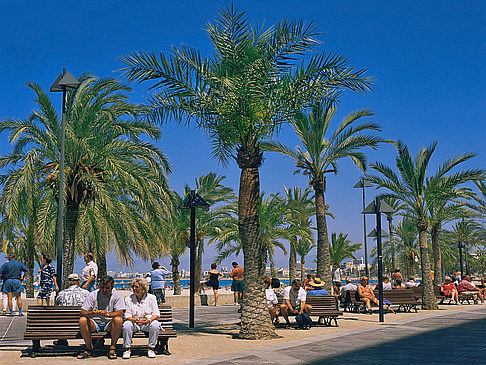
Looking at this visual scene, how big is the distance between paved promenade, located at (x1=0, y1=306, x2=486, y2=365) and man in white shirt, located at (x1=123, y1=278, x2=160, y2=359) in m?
0.37

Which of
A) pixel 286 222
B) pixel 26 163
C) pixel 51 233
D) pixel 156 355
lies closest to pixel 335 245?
pixel 286 222

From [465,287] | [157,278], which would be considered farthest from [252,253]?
[465,287]

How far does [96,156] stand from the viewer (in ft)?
58.1

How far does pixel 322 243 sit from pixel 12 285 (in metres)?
12.3

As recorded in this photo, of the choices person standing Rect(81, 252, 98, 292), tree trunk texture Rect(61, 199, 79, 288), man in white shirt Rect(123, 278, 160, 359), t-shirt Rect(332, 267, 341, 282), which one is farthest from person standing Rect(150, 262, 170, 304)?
t-shirt Rect(332, 267, 341, 282)

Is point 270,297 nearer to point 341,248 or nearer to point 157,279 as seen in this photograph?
point 157,279

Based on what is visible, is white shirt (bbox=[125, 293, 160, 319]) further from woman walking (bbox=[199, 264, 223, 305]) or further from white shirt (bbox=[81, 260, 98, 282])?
woman walking (bbox=[199, 264, 223, 305])

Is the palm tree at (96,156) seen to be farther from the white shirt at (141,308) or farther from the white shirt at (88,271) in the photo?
the white shirt at (141,308)

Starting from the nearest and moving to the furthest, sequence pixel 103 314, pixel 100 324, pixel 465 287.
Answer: pixel 103 314 → pixel 100 324 → pixel 465 287

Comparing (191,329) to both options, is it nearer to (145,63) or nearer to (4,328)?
(4,328)

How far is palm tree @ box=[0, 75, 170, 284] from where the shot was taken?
17.5 meters

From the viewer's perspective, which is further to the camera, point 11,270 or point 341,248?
point 341,248

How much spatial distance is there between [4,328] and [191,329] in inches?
189

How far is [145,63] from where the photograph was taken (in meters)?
13.2
